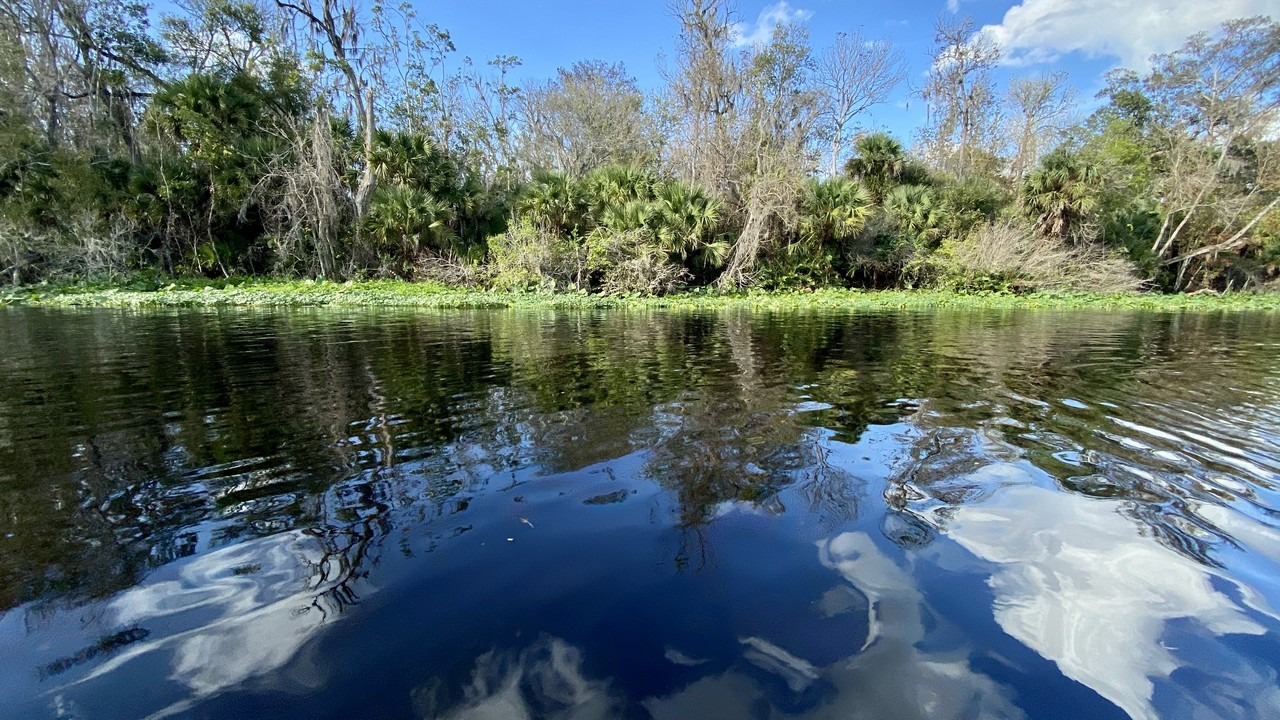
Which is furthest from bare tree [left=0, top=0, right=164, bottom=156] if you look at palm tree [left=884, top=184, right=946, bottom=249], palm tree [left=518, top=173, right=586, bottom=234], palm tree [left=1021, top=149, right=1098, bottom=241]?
palm tree [left=1021, top=149, right=1098, bottom=241]

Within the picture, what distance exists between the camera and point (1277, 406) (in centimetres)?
559

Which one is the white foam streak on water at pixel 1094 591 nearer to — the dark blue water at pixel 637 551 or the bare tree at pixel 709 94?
the dark blue water at pixel 637 551

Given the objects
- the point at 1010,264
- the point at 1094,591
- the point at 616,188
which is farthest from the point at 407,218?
the point at 1094,591

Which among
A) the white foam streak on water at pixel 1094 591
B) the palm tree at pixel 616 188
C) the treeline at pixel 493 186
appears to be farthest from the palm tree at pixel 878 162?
the white foam streak on water at pixel 1094 591

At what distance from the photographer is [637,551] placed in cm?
285

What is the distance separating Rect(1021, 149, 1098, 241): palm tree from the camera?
23.4m

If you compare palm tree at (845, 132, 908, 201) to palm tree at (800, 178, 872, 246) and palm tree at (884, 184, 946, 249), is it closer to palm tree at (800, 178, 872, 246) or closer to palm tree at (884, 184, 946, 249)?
palm tree at (884, 184, 946, 249)

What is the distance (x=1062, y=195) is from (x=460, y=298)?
911 inches

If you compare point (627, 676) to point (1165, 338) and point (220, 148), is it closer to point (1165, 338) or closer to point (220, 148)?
point (1165, 338)

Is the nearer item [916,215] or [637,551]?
[637,551]

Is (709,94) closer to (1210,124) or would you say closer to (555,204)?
(555,204)

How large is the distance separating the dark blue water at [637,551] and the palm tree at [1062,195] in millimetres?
21134

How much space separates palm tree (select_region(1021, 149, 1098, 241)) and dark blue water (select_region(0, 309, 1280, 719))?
2113cm

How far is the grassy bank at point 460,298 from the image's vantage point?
18453mm
